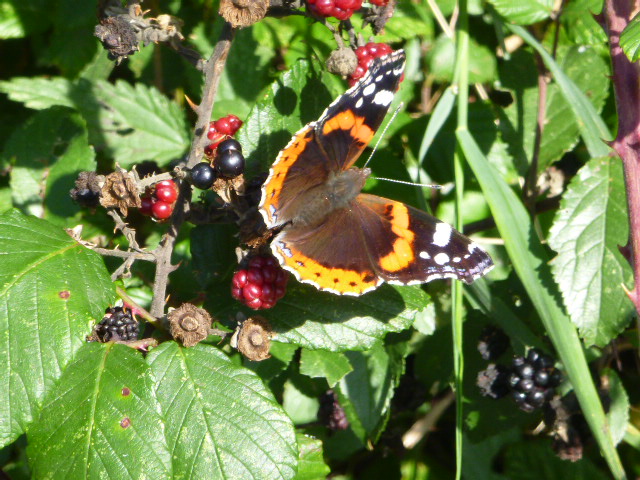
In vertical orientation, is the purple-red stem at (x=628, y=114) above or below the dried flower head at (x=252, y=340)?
above

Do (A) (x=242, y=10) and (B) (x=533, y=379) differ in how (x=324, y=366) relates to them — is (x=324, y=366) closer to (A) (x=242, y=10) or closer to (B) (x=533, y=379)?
(B) (x=533, y=379)

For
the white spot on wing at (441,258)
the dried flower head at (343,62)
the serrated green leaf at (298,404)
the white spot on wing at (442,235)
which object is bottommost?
the serrated green leaf at (298,404)

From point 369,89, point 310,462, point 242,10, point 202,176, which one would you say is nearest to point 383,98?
point 369,89

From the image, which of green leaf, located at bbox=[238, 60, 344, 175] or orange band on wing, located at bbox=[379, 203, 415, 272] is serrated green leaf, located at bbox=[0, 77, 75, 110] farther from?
orange band on wing, located at bbox=[379, 203, 415, 272]

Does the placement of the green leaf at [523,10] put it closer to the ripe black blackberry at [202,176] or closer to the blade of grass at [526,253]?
the blade of grass at [526,253]

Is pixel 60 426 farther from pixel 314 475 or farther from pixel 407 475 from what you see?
pixel 407 475

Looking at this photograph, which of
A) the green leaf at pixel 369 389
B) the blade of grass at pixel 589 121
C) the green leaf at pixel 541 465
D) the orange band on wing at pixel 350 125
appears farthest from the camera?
the green leaf at pixel 541 465

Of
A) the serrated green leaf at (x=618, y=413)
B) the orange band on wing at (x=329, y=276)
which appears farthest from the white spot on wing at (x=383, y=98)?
the serrated green leaf at (x=618, y=413)

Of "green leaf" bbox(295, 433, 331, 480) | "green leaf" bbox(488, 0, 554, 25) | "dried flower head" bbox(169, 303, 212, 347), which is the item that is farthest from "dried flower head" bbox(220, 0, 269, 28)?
"green leaf" bbox(295, 433, 331, 480)
